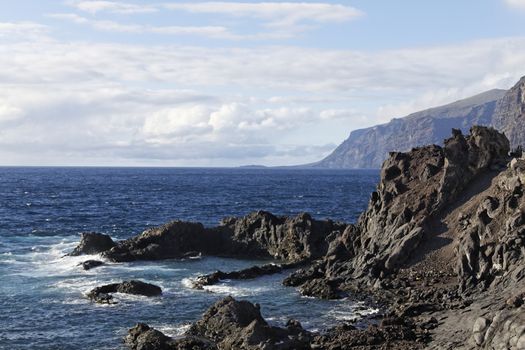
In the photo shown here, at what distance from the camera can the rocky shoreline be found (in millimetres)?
44469

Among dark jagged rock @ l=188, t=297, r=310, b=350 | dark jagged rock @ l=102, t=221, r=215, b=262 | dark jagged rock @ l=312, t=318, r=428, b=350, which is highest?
dark jagged rock @ l=102, t=221, r=215, b=262

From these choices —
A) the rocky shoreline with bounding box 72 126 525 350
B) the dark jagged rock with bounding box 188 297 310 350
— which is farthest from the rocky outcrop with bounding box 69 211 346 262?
the dark jagged rock with bounding box 188 297 310 350

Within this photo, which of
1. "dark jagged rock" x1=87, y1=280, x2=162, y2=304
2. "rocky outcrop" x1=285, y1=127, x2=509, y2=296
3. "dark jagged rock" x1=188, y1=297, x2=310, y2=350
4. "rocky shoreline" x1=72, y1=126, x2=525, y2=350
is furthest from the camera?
"rocky outcrop" x1=285, y1=127, x2=509, y2=296

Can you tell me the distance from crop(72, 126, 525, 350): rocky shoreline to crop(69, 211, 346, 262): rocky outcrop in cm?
15

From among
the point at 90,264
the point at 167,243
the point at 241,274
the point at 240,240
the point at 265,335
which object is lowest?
the point at 241,274

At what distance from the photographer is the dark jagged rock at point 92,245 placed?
83562 millimetres

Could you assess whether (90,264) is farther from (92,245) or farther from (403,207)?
(403,207)

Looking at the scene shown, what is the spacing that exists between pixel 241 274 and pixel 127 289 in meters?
14.4

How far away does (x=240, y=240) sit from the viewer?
286ft

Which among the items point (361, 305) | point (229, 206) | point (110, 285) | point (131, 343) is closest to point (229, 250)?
point (110, 285)

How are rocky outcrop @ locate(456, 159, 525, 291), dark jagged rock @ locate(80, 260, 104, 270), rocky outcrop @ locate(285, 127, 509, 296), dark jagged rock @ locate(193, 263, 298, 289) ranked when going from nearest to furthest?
rocky outcrop @ locate(456, 159, 525, 291) < rocky outcrop @ locate(285, 127, 509, 296) < dark jagged rock @ locate(193, 263, 298, 289) < dark jagged rock @ locate(80, 260, 104, 270)

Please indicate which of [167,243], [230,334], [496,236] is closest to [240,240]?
[167,243]

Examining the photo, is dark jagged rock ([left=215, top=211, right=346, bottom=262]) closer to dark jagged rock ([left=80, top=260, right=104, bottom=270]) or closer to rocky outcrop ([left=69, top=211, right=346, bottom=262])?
rocky outcrop ([left=69, top=211, right=346, bottom=262])

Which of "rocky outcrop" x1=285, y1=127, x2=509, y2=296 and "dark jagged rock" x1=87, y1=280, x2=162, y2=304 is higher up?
"rocky outcrop" x1=285, y1=127, x2=509, y2=296
